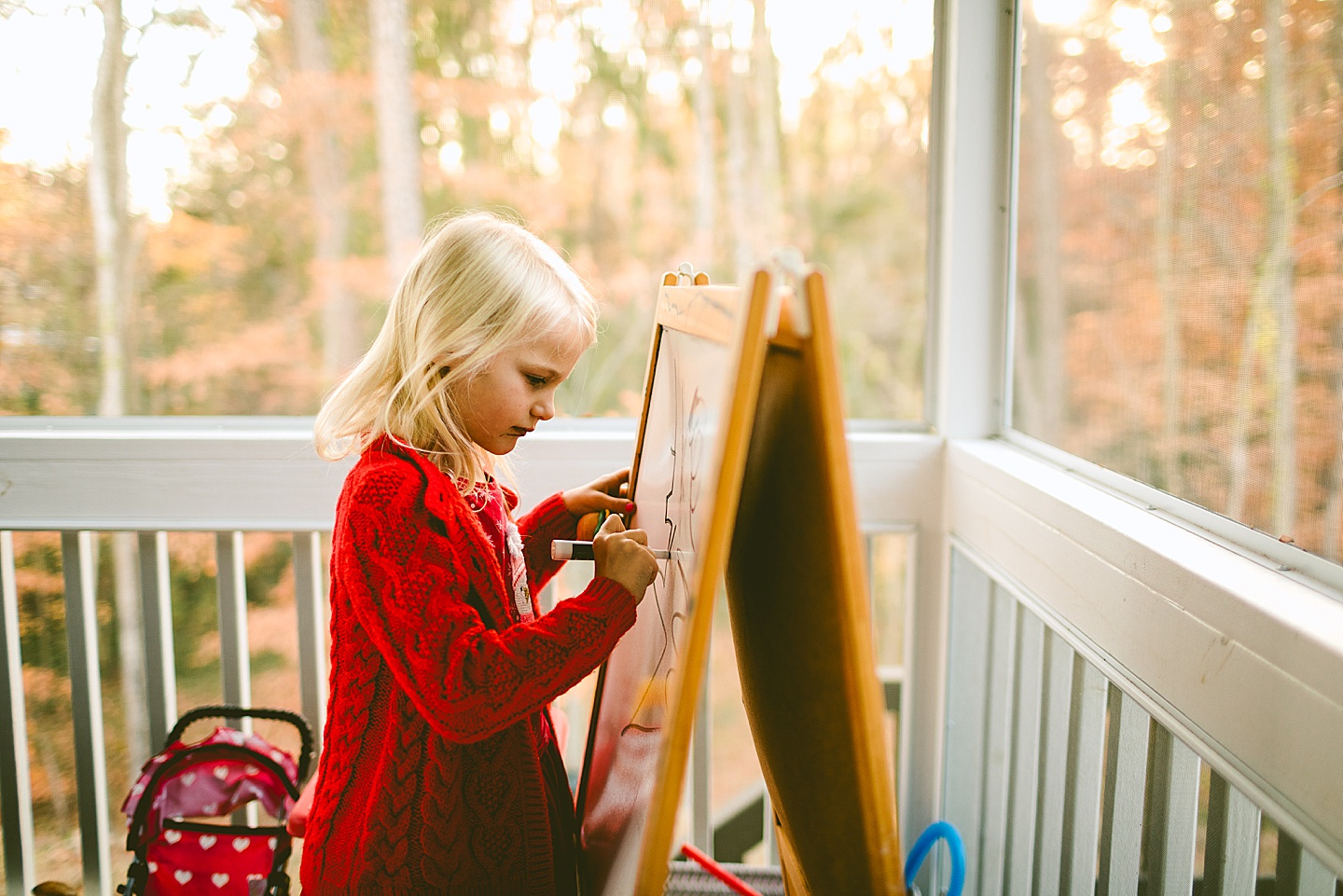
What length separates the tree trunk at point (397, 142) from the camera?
7.65ft

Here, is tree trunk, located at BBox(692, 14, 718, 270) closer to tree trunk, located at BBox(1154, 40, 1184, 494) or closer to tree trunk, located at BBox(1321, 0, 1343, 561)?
tree trunk, located at BBox(1154, 40, 1184, 494)

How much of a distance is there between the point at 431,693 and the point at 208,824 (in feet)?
3.42

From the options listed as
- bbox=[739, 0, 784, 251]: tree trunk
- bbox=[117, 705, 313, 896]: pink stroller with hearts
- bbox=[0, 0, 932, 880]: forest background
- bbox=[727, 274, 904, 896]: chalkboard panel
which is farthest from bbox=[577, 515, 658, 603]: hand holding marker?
bbox=[739, 0, 784, 251]: tree trunk

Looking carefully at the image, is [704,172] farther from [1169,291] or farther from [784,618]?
[784,618]

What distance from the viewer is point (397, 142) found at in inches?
98.3

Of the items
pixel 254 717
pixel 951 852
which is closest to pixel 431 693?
pixel 951 852

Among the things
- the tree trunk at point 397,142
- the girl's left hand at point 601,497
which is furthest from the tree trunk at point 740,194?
the girl's left hand at point 601,497

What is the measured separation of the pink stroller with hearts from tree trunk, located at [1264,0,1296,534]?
1568mm

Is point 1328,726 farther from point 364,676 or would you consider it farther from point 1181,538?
point 364,676

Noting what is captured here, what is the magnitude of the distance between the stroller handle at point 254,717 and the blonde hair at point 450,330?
79 cm

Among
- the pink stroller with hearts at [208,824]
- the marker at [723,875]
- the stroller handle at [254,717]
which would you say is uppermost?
the marker at [723,875]

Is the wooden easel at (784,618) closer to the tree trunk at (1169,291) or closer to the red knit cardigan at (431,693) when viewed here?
the red knit cardigan at (431,693)

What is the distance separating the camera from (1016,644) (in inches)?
59.5

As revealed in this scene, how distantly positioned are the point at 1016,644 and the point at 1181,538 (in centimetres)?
60
